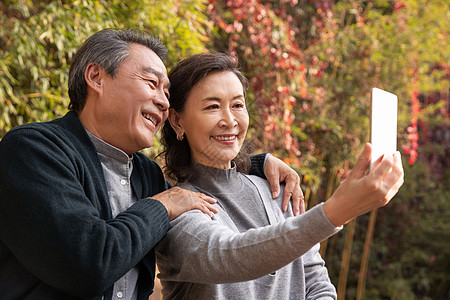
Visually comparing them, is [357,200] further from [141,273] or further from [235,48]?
[235,48]

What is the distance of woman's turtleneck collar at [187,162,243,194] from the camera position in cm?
163

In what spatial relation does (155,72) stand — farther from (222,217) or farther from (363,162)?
(363,162)

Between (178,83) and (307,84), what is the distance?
8.91ft

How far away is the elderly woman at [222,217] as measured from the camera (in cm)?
117

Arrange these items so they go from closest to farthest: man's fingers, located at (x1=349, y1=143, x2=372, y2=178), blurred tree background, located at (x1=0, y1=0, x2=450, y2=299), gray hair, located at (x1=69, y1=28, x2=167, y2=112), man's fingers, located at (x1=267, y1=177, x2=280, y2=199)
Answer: man's fingers, located at (x1=349, y1=143, x2=372, y2=178) → gray hair, located at (x1=69, y1=28, x2=167, y2=112) → man's fingers, located at (x1=267, y1=177, x2=280, y2=199) → blurred tree background, located at (x1=0, y1=0, x2=450, y2=299)

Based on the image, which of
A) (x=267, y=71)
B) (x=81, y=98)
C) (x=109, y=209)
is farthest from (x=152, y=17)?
(x=109, y=209)

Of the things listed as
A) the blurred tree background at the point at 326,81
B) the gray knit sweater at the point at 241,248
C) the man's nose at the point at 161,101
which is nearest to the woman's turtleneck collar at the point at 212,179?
the gray knit sweater at the point at 241,248

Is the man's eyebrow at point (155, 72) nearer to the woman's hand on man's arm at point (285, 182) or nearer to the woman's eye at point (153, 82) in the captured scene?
the woman's eye at point (153, 82)

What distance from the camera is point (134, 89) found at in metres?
1.39

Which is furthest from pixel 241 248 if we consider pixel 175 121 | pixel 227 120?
pixel 175 121

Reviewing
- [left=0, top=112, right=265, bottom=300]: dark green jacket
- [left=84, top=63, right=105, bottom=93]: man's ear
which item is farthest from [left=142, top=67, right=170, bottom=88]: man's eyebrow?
[left=0, top=112, right=265, bottom=300]: dark green jacket

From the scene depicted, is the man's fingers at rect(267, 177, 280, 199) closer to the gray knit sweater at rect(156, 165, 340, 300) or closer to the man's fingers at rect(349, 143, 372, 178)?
the gray knit sweater at rect(156, 165, 340, 300)

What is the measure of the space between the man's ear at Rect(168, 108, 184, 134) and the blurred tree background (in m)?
1.16

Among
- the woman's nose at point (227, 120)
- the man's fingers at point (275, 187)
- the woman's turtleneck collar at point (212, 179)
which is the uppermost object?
the woman's nose at point (227, 120)
